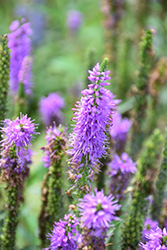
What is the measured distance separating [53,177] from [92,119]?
1.54ft

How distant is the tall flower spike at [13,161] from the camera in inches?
47.6

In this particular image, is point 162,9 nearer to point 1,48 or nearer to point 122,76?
point 122,76

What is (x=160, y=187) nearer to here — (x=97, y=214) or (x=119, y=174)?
(x=119, y=174)

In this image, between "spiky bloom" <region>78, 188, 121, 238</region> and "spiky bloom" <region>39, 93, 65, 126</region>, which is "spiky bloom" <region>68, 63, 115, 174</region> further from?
"spiky bloom" <region>39, 93, 65, 126</region>

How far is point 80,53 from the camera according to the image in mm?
4656

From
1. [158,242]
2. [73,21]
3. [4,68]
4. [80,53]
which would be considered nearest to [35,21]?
[73,21]

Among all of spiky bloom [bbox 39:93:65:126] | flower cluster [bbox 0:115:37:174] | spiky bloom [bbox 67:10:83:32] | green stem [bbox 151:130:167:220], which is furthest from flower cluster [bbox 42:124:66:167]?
spiky bloom [bbox 67:10:83:32]

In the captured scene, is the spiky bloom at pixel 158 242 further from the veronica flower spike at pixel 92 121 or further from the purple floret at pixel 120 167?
the purple floret at pixel 120 167

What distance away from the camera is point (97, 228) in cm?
97

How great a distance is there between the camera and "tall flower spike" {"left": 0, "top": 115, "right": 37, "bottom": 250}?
3.97 feet

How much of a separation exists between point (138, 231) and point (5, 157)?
0.59 m

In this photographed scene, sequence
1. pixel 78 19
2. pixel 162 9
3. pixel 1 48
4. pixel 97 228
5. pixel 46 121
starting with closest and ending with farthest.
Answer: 1. pixel 97 228
2. pixel 1 48
3. pixel 46 121
4. pixel 162 9
5. pixel 78 19

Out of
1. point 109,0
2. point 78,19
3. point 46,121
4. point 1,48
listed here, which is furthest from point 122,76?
point 78,19

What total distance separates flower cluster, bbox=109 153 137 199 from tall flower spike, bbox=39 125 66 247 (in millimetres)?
267
